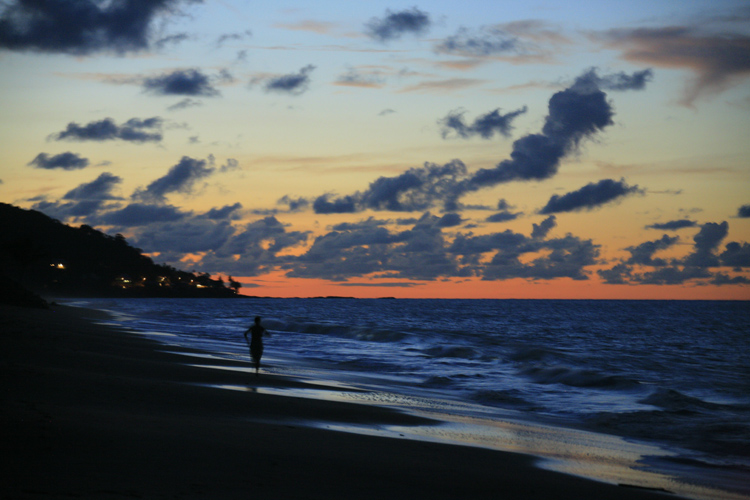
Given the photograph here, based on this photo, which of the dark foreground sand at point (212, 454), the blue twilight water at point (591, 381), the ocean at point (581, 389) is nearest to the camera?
the dark foreground sand at point (212, 454)

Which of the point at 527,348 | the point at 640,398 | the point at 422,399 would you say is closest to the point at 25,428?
the point at 422,399

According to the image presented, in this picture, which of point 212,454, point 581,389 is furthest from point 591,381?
point 212,454

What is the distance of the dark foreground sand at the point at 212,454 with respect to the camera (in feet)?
17.7

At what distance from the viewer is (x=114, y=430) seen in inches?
281

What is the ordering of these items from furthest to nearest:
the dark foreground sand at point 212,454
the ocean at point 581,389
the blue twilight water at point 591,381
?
1. the blue twilight water at point 591,381
2. the ocean at point 581,389
3. the dark foreground sand at point 212,454

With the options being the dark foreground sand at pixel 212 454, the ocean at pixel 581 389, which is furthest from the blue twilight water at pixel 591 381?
the dark foreground sand at pixel 212 454

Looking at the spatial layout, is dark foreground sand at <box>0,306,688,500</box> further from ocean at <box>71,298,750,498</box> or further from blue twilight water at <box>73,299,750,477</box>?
blue twilight water at <box>73,299,750,477</box>

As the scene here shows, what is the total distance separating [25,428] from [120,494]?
2511 millimetres

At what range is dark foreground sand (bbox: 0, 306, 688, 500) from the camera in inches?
212

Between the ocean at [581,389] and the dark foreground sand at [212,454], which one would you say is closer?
the dark foreground sand at [212,454]

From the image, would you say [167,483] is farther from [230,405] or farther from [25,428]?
[230,405]

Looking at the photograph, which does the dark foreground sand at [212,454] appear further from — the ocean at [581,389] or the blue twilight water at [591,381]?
the blue twilight water at [591,381]

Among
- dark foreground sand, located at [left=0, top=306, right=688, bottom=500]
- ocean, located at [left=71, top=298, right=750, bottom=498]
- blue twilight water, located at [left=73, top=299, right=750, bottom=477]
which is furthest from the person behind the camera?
blue twilight water, located at [left=73, top=299, right=750, bottom=477]

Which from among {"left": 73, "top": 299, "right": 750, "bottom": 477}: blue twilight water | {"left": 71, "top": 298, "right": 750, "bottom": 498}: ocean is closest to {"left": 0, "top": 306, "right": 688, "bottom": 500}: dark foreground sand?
{"left": 71, "top": 298, "right": 750, "bottom": 498}: ocean
